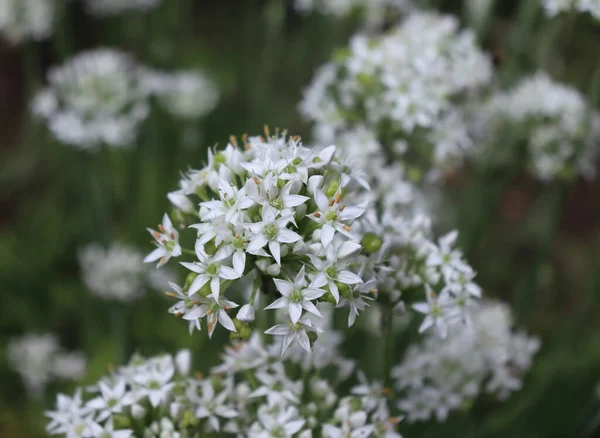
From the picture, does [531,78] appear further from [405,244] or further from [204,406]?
[204,406]

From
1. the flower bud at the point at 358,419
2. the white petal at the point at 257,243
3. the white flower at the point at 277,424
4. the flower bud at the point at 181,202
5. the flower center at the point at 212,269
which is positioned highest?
the flower bud at the point at 181,202

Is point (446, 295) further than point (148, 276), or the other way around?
point (148, 276)

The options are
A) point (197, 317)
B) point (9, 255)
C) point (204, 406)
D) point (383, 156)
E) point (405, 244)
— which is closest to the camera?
point (197, 317)

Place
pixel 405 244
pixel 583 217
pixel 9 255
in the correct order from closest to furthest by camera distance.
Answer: pixel 405 244 < pixel 9 255 < pixel 583 217

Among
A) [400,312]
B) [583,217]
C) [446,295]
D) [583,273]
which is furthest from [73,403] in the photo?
[583,217]

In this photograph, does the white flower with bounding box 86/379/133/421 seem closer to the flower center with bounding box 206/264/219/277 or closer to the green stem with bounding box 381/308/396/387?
the flower center with bounding box 206/264/219/277

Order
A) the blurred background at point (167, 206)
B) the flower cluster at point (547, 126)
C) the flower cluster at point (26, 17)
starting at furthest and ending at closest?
the flower cluster at point (26, 17)
the blurred background at point (167, 206)
the flower cluster at point (547, 126)

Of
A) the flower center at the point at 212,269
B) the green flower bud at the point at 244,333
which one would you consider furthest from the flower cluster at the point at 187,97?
the green flower bud at the point at 244,333

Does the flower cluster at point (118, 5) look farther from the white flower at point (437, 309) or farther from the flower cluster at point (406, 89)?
the white flower at point (437, 309)

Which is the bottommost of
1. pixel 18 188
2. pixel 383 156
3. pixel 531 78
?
pixel 383 156
